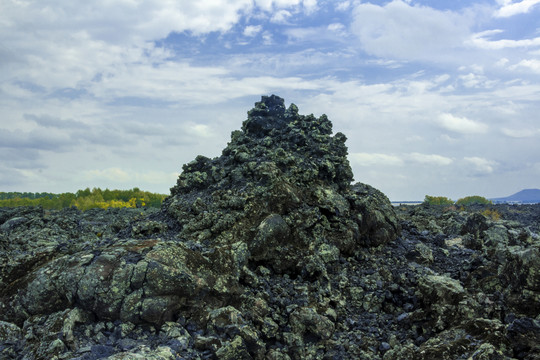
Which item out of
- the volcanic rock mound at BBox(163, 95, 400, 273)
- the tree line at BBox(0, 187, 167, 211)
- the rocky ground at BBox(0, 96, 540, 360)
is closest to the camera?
the rocky ground at BBox(0, 96, 540, 360)

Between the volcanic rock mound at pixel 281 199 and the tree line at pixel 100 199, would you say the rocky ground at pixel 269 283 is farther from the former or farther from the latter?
the tree line at pixel 100 199

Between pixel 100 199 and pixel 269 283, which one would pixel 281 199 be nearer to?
pixel 269 283

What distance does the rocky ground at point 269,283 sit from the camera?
379 inches

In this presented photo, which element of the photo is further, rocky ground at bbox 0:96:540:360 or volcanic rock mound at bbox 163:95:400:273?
volcanic rock mound at bbox 163:95:400:273

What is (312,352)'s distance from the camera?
11078 millimetres

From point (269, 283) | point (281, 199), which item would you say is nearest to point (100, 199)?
point (281, 199)

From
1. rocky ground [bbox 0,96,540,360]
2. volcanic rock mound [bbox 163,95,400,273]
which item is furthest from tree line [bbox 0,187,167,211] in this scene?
rocky ground [bbox 0,96,540,360]

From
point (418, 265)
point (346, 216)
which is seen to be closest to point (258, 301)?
point (346, 216)

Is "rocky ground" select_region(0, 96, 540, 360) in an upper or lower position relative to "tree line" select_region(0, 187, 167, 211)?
lower

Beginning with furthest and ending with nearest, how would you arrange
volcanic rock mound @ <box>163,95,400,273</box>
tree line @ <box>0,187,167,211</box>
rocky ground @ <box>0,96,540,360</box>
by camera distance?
1. tree line @ <box>0,187,167,211</box>
2. volcanic rock mound @ <box>163,95,400,273</box>
3. rocky ground @ <box>0,96,540,360</box>

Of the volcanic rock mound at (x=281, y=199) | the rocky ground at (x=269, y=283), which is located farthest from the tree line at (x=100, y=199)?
the rocky ground at (x=269, y=283)

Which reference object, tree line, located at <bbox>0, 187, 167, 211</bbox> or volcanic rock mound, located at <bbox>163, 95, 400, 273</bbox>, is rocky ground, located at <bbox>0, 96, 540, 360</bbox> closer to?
volcanic rock mound, located at <bbox>163, 95, 400, 273</bbox>

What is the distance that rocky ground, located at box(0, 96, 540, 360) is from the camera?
9625 millimetres

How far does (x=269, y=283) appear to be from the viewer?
1378 centimetres
